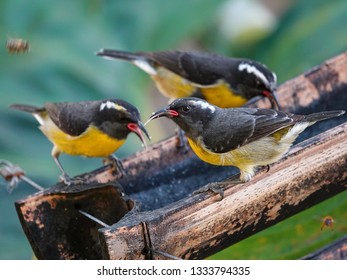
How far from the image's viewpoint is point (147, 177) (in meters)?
5.04

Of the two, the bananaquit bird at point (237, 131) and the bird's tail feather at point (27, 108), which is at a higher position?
the bird's tail feather at point (27, 108)

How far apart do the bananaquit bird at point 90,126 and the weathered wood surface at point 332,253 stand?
1343 mm

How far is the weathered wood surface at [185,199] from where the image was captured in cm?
402

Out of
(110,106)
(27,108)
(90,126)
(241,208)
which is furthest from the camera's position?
(27,108)

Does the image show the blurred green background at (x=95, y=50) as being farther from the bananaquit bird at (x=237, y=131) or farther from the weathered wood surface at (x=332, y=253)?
the weathered wood surface at (x=332, y=253)

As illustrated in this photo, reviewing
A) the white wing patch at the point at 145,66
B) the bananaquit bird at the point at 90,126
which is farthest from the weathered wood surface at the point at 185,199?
the white wing patch at the point at 145,66

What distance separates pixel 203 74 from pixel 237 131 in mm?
1527

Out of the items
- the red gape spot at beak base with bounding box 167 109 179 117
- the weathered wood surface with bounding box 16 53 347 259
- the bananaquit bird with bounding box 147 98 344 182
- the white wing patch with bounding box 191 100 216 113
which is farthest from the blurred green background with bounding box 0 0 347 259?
the red gape spot at beak base with bounding box 167 109 179 117

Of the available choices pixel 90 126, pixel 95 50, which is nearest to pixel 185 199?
pixel 90 126

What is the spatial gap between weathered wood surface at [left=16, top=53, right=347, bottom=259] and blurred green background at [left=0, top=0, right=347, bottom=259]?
0.63m

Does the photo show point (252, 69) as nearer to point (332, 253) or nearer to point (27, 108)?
point (27, 108)

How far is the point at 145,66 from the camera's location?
20.4 ft

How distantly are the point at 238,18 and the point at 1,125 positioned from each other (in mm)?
2231
